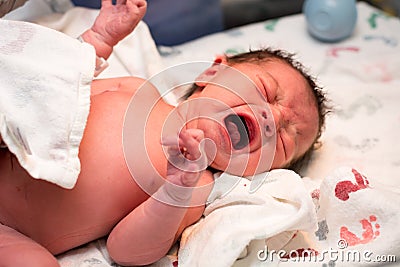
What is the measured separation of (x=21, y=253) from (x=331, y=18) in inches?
33.3

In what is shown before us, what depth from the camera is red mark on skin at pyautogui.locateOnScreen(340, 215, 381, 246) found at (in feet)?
2.94

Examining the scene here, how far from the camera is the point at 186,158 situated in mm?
758

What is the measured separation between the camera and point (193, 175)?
A: 2.45 feet

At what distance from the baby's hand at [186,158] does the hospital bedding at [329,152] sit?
0.13 metres

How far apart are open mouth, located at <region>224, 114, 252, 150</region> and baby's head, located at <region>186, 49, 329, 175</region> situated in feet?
0.07

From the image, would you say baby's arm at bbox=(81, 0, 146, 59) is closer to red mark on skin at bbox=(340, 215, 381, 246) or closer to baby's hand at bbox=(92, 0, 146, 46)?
baby's hand at bbox=(92, 0, 146, 46)

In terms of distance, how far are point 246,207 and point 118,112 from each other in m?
0.23

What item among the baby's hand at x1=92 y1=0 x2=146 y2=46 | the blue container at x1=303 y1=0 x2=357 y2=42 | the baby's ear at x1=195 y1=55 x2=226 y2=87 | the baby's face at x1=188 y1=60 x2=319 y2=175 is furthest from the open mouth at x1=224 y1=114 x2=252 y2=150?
the blue container at x1=303 y1=0 x2=357 y2=42

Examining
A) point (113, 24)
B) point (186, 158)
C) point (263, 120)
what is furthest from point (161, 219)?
point (113, 24)

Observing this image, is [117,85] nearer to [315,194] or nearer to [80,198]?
[80,198]

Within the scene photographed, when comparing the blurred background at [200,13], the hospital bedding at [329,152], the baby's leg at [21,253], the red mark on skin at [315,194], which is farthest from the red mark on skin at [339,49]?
the baby's leg at [21,253]

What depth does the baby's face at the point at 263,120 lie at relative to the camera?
0.90m

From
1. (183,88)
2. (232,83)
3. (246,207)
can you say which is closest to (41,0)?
(183,88)

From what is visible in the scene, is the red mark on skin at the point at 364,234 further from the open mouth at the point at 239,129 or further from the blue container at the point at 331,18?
the blue container at the point at 331,18
